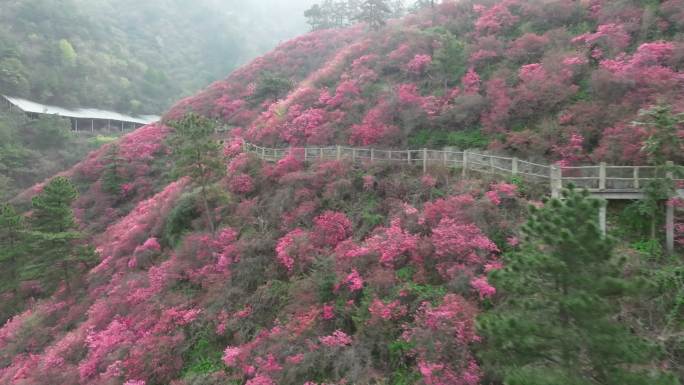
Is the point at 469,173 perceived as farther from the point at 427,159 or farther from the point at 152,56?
the point at 152,56

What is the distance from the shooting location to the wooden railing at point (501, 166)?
1160cm

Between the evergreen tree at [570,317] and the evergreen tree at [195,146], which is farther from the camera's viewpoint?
the evergreen tree at [195,146]

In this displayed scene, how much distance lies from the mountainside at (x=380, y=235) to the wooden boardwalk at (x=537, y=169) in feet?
1.59

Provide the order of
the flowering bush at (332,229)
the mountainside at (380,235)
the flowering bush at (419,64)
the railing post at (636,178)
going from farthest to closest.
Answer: the flowering bush at (419,64) → the flowering bush at (332,229) → the railing post at (636,178) → the mountainside at (380,235)

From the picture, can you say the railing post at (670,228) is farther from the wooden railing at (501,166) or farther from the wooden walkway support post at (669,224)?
the wooden railing at (501,166)

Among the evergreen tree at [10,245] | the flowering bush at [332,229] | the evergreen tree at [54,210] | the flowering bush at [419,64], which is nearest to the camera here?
the flowering bush at [332,229]

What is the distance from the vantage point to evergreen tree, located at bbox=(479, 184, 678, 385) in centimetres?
586

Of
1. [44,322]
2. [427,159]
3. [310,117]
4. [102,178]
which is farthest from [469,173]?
[102,178]

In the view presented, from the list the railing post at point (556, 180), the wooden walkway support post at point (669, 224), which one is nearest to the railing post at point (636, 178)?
the wooden walkway support post at point (669, 224)

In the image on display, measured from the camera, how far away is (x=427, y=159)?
53.6 ft

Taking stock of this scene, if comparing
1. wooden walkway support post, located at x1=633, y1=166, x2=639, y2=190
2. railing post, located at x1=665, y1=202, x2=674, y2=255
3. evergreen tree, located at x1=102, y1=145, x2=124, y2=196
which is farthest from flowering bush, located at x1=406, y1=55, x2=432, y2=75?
Result: evergreen tree, located at x1=102, y1=145, x2=124, y2=196

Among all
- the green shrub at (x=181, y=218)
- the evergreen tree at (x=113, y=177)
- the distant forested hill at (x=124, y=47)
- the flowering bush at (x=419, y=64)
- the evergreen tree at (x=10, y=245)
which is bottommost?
the evergreen tree at (x=10, y=245)

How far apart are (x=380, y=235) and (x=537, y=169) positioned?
6364mm

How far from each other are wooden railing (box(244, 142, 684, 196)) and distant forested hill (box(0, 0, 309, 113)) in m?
52.5
